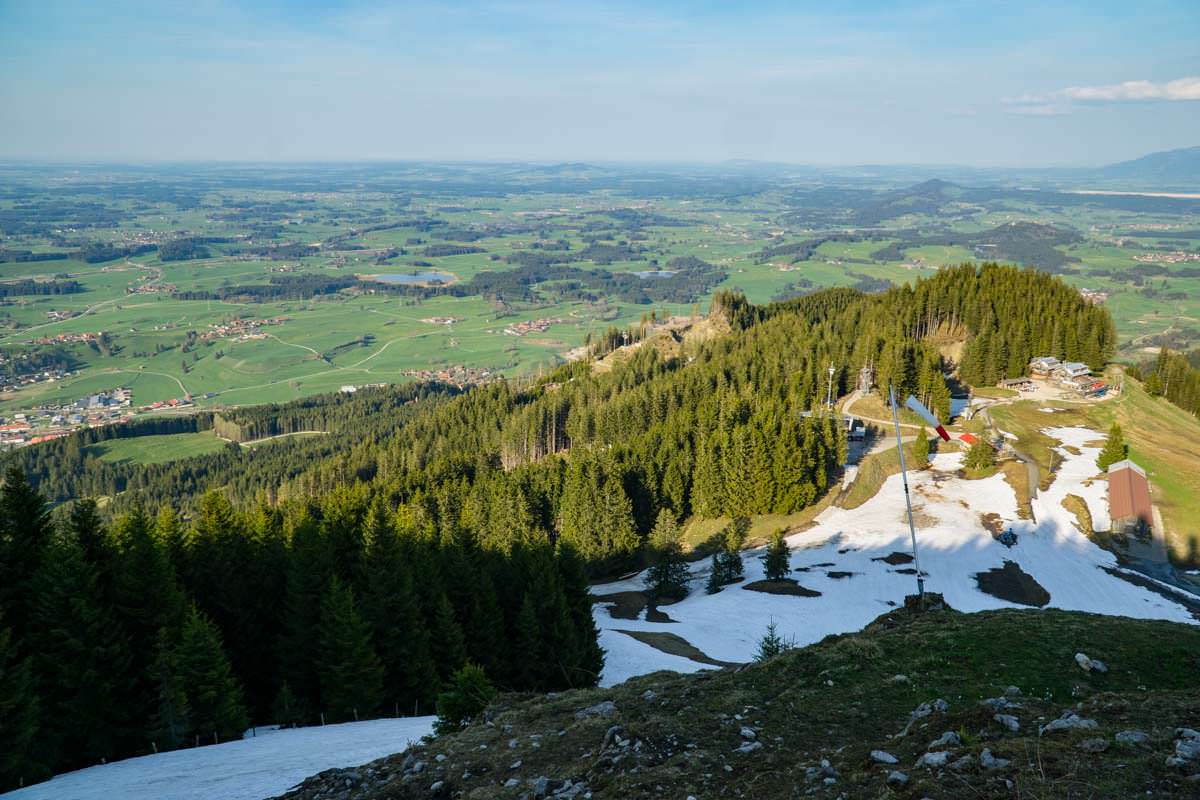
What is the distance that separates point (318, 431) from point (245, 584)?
14013 cm

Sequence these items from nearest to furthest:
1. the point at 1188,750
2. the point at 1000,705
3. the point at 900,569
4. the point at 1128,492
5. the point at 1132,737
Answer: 1. the point at 1188,750
2. the point at 1132,737
3. the point at 1000,705
4. the point at 900,569
5. the point at 1128,492

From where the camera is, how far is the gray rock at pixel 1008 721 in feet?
41.4

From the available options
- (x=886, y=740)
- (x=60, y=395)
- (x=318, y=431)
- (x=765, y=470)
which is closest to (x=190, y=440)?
(x=318, y=431)

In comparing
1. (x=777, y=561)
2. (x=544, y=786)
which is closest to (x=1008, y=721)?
(x=544, y=786)

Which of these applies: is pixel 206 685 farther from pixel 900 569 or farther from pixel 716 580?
pixel 900 569

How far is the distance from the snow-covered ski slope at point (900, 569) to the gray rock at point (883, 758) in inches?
1113

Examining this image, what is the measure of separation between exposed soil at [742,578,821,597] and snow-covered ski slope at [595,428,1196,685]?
682 millimetres

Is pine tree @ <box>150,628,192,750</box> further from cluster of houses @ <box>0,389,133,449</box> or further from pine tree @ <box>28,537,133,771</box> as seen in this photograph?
cluster of houses @ <box>0,389,133,449</box>

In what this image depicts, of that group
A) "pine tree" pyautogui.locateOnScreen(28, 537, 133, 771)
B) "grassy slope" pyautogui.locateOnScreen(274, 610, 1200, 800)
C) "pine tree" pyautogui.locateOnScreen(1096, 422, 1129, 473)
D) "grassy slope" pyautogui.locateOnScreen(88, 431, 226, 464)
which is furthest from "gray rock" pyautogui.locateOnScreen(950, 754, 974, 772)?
"grassy slope" pyautogui.locateOnScreen(88, 431, 226, 464)

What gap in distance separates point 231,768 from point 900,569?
4946 cm

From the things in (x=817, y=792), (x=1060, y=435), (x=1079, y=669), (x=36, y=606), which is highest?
(x=817, y=792)

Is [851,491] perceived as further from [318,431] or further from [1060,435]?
[318,431]

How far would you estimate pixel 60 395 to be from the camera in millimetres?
196625

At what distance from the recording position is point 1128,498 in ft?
198
